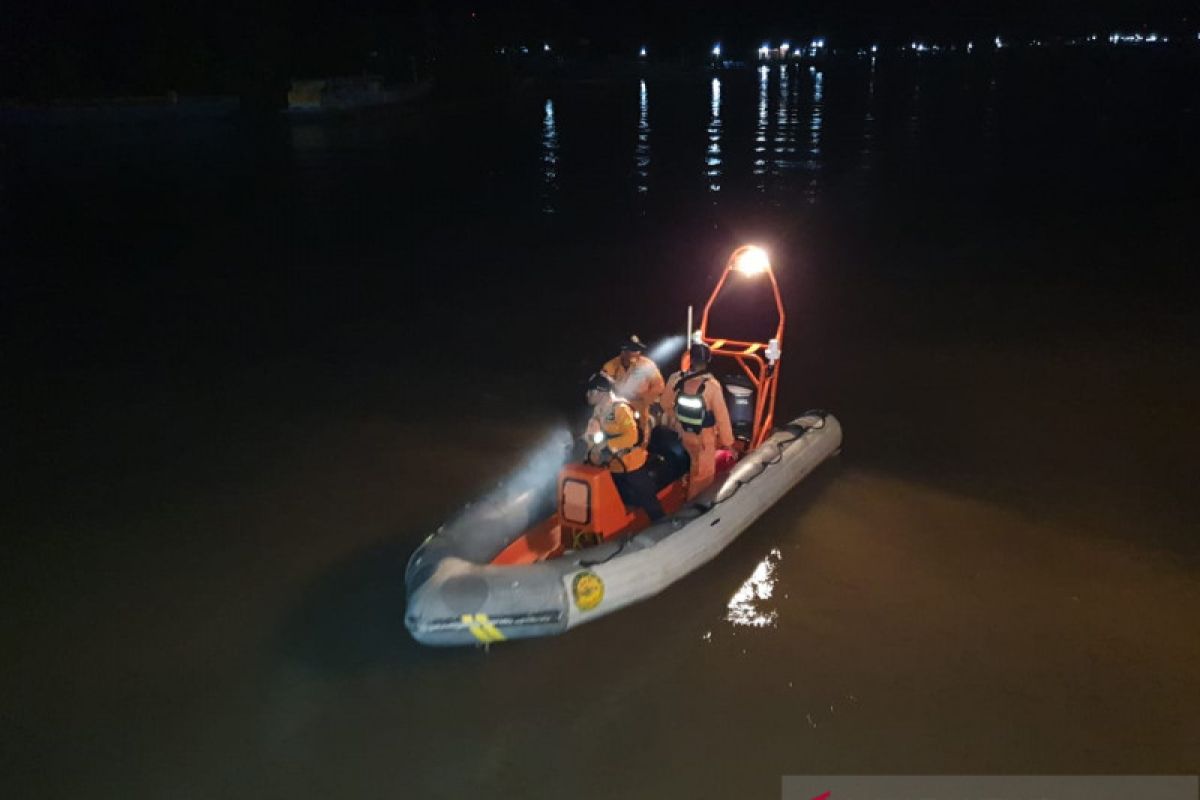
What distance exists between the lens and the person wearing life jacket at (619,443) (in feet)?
18.2

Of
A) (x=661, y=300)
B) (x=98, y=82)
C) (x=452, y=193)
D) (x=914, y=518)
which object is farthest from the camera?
(x=98, y=82)

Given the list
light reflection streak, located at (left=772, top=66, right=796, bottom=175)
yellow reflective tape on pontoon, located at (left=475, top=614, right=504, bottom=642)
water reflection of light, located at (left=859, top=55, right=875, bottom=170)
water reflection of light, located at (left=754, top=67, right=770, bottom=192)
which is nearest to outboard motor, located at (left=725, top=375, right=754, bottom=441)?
yellow reflective tape on pontoon, located at (left=475, top=614, right=504, bottom=642)

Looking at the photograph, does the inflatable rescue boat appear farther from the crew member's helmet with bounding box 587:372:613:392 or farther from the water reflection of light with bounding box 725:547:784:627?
the crew member's helmet with bounding box 587:372:613:392

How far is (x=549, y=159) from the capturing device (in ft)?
103

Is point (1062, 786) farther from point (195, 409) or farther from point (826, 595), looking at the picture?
point (195, 409)

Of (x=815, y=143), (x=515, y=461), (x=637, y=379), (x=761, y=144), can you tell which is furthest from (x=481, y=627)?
(x=815, y=143)

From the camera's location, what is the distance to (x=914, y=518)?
22.8 ft

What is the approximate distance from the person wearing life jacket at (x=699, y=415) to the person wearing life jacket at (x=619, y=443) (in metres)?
0.38

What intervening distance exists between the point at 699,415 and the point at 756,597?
1.19 m

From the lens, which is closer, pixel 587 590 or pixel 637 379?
pixel 587 590

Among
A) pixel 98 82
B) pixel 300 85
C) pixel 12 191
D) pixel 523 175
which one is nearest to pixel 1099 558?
pixel 523 175

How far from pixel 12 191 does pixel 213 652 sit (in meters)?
24.4

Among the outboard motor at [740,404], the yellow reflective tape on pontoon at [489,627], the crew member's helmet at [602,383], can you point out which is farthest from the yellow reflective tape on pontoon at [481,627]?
the outboard motor at [740,404]

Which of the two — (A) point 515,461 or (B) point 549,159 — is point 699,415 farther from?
(B) point 549,159
